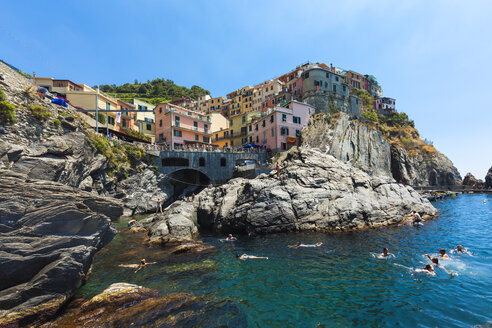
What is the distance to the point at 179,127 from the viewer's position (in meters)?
53.2

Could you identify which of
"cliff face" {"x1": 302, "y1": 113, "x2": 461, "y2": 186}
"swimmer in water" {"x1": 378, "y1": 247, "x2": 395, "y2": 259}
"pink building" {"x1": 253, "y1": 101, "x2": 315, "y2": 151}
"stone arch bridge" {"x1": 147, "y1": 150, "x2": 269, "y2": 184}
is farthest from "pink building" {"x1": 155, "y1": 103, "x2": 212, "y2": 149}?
"swimmer in water" {"x1": 378, "y1": 247, "x2": 395, "y2": 259}

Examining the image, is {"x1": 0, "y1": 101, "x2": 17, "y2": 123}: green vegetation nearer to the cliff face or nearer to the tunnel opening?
the tunnel opening

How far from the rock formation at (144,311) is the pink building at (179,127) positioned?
141ft

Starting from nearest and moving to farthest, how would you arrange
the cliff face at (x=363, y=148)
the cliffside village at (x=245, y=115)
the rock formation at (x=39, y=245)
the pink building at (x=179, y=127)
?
the rock formation at (x=39, y=245)
the cliffside village at (x=245, y=115)
the cliff face at (x=363, y=148)
the pink building at (x=179, y=127)

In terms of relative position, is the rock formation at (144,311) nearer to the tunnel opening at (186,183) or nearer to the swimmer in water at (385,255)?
the swimmer in water at (385,255)

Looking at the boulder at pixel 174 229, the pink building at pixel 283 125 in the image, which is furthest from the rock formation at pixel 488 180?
the boulder at pixel 174 229

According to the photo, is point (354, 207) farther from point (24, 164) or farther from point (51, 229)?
point (24, 164)

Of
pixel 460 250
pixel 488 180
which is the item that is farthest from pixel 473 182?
pixel 460 250

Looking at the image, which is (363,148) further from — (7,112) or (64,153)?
(7,112)

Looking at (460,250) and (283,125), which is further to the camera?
(283,125)

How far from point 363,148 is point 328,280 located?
49.6 m

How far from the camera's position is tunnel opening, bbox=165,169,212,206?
150 ft

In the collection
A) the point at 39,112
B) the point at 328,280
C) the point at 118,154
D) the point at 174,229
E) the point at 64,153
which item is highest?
the point at 39,112

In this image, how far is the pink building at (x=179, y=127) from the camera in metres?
52.4
